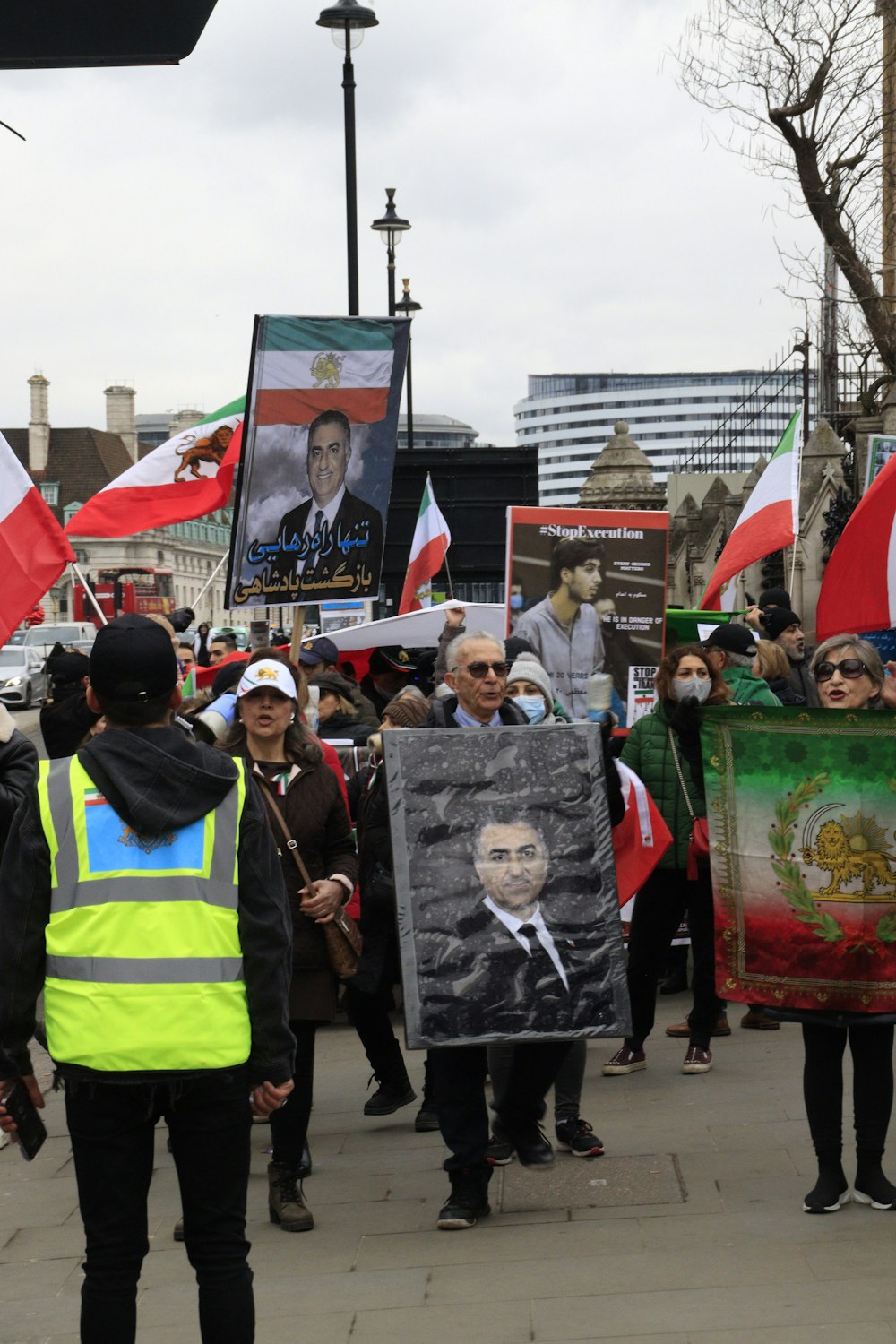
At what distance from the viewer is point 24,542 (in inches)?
284

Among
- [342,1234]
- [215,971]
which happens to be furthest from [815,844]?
[215,971]

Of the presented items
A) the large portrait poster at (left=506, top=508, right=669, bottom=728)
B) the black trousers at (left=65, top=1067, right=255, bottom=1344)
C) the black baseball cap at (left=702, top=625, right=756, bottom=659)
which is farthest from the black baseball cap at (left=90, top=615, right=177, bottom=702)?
the large portrait poster at (left=506, top=508, right=669, bottom=728)

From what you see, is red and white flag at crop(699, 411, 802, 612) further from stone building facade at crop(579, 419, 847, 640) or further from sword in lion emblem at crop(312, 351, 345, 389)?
stone building facade at crop(579, 419, 847, 640)

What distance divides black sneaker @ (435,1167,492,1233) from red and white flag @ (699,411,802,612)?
683cm

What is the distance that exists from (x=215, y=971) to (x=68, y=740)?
577 cm

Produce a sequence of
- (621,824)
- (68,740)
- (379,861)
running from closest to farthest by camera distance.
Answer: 1. (379,861)
2. (621,824)
3. (68,740)

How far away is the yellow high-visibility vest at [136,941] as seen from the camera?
3.78 m

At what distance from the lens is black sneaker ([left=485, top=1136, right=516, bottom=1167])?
6.41 metres

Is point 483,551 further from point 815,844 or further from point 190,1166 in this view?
point 190,1166

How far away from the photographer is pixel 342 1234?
5.66 meters

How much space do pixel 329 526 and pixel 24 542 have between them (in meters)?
2.26

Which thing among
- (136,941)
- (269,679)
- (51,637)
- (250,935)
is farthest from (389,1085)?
(51,637)

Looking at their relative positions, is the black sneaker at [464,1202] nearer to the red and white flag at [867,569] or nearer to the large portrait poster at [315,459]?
the red and white flag at [867,569]

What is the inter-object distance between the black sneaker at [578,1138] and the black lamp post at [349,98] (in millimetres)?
12123
